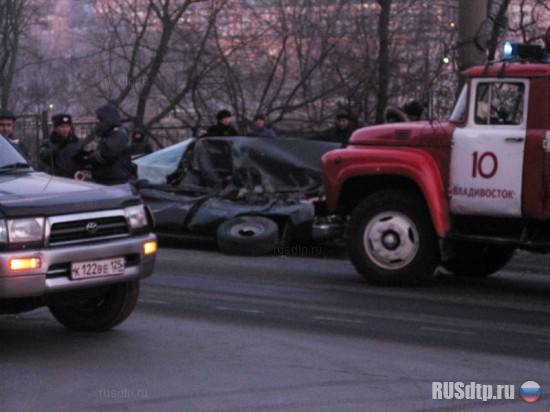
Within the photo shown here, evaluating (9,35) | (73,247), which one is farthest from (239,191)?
(9,35)

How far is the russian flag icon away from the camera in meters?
7.08

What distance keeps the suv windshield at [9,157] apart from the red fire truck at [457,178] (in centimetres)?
364

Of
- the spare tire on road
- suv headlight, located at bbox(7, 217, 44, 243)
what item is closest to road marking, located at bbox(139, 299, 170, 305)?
suv headlight, located at bbox(7, 217, 44, 243)

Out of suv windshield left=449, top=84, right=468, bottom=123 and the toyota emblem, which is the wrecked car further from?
the toyota emblem

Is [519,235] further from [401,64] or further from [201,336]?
[401,64]

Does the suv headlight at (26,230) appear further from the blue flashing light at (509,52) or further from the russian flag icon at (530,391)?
the blue flashing light at (509,52)

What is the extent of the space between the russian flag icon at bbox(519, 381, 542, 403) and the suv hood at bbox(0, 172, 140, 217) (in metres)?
2.93

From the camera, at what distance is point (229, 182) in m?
15.2

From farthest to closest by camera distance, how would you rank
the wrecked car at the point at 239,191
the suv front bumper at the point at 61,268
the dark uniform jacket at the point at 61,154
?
the dark uniform jacket at the point at 61,154
the wrecked car at the point at 239,191
the suv front bumper at the point at 61,268

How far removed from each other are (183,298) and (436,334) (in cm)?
258

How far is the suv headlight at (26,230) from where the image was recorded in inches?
302

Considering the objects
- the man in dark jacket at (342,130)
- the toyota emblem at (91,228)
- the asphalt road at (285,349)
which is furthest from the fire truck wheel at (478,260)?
the man in dark jacket at (342,130)

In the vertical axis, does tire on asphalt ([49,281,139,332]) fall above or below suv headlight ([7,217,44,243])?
below

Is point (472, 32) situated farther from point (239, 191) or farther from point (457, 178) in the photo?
point (457, 178)
